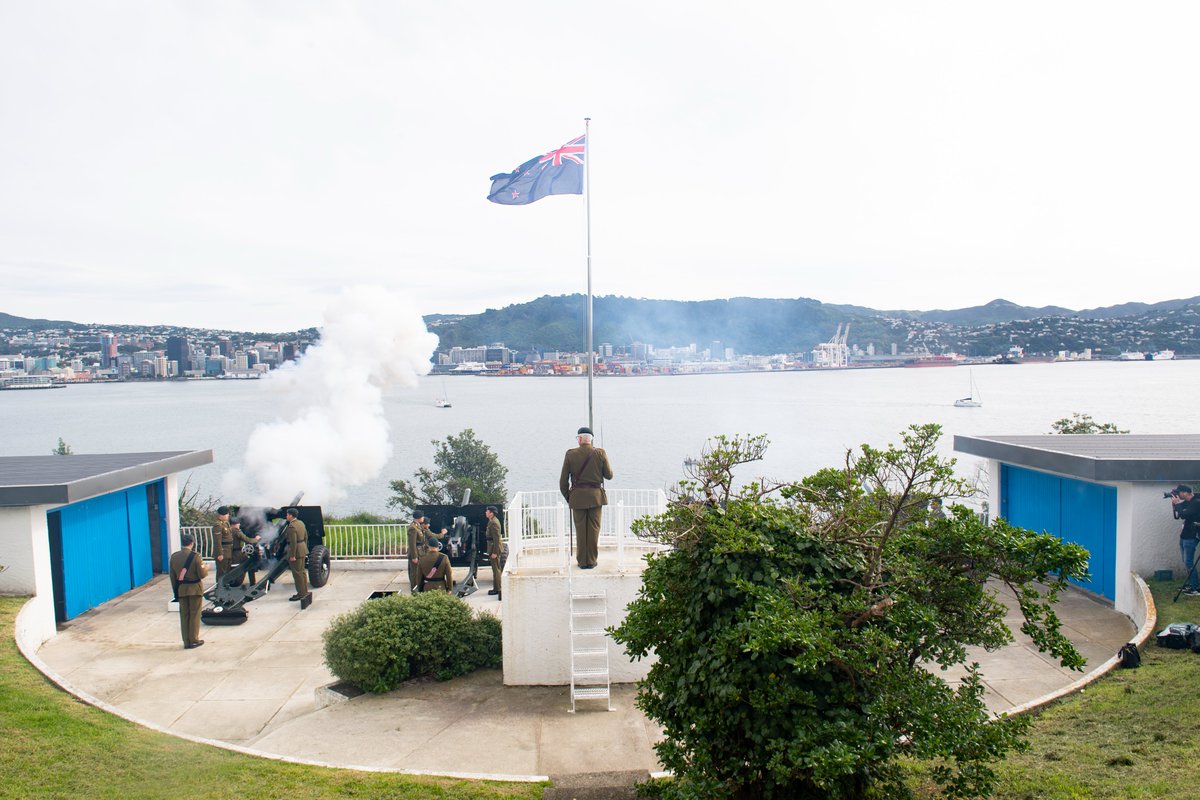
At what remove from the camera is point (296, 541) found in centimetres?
1541

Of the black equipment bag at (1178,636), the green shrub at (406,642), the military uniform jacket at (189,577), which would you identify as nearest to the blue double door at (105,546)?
the military uniform jacket at (189,577)

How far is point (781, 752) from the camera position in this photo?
17.2 feet

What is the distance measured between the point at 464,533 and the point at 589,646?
20.7 ft

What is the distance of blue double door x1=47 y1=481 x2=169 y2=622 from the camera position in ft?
47.1

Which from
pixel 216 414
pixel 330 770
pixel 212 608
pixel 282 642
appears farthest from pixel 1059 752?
pixel 216 414

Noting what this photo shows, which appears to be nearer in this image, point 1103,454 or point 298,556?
point 1103,454

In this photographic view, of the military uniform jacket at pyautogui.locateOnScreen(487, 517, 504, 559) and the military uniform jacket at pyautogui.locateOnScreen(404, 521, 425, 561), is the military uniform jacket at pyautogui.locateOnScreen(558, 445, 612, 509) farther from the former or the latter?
the military uniform jacket at pyautogui.locateOnScreen(404, 521, 425, 561)

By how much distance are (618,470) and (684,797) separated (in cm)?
4763

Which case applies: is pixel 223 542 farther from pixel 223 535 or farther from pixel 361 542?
pixel 361 542

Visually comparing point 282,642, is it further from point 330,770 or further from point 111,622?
point 330,770

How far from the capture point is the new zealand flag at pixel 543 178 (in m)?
16.0

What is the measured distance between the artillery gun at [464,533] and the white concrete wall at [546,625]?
476 centimetres

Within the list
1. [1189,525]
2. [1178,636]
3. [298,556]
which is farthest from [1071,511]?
[298,556]

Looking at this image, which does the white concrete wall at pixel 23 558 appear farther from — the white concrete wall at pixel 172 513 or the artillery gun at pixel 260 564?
the white concrete wall at pixel 172 513
